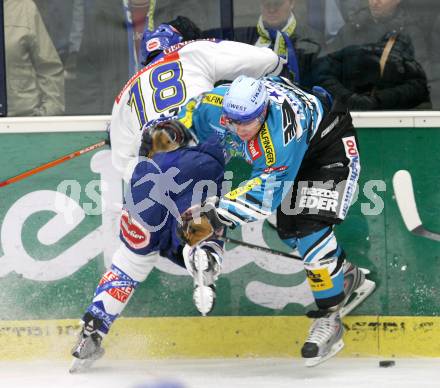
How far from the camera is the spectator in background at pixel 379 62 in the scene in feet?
18.6

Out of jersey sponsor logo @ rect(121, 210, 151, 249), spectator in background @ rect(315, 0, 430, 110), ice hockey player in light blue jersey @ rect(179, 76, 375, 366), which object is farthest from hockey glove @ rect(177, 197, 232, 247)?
spectator in background @ rect(315, 0, 430, 110)

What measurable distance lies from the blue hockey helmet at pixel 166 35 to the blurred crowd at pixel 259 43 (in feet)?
0.13

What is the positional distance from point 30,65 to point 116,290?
1.29 metres

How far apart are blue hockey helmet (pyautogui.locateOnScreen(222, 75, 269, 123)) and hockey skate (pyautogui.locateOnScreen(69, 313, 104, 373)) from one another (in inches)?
50.7

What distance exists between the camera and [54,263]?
5.87 m

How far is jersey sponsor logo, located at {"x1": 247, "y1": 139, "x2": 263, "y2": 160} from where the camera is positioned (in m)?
4.95

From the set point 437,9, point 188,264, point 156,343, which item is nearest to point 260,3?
point 437,9

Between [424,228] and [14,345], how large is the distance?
219cm

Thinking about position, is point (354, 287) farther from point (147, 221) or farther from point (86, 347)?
point (86, 347)

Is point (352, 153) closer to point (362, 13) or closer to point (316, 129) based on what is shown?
point (316, 129)

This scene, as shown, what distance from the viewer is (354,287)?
5.65 m

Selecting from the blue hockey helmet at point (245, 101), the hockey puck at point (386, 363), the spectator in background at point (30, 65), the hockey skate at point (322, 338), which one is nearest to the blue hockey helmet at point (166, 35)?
the spectator in background at point (30, 65)

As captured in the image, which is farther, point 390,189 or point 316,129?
point 390,189

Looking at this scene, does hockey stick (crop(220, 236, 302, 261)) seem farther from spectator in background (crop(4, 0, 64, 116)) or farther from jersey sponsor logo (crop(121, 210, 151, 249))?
spectator in background (crop(4, 0, 64, 116))
